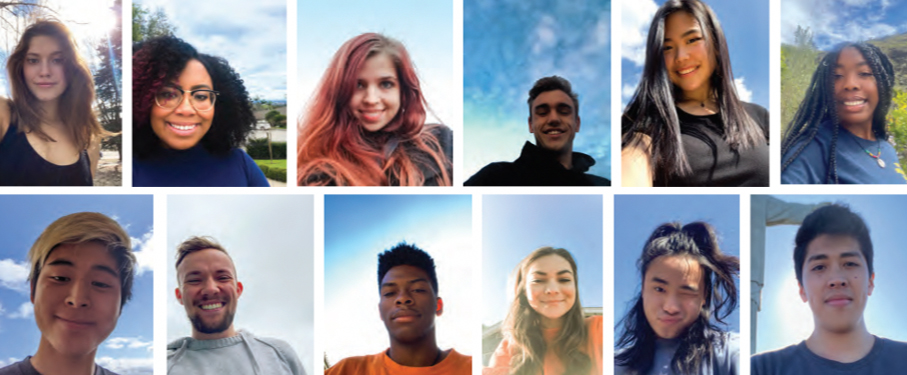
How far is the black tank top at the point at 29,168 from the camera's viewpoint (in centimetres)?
245

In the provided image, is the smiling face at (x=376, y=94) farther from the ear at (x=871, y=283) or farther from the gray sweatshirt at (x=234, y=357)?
the ear at (x=871, y=283)

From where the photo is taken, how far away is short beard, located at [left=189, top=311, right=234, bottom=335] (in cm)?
249

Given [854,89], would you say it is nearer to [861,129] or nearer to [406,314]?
[861,129]

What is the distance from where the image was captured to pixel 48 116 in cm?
246

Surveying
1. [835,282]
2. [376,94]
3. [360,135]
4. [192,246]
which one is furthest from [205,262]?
[835,282]

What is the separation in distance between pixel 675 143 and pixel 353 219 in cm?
115

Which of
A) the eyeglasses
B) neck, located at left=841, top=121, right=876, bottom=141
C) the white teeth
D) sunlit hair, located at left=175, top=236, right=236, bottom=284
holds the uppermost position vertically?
the eyeglasses

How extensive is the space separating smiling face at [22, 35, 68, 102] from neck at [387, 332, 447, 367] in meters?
1.41

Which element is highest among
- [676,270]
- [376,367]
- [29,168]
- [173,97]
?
[173,97]

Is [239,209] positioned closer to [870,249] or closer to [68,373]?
[68,373]

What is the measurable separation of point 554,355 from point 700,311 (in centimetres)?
54

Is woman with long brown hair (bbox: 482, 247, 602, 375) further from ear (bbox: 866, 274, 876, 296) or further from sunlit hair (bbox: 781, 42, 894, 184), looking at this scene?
ear (bbox: 866, 274, 876, 296)

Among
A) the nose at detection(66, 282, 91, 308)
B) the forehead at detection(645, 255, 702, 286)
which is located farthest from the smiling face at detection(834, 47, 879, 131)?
the nose at detection(66, 282, 91, 308)

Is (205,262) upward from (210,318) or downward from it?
upward
